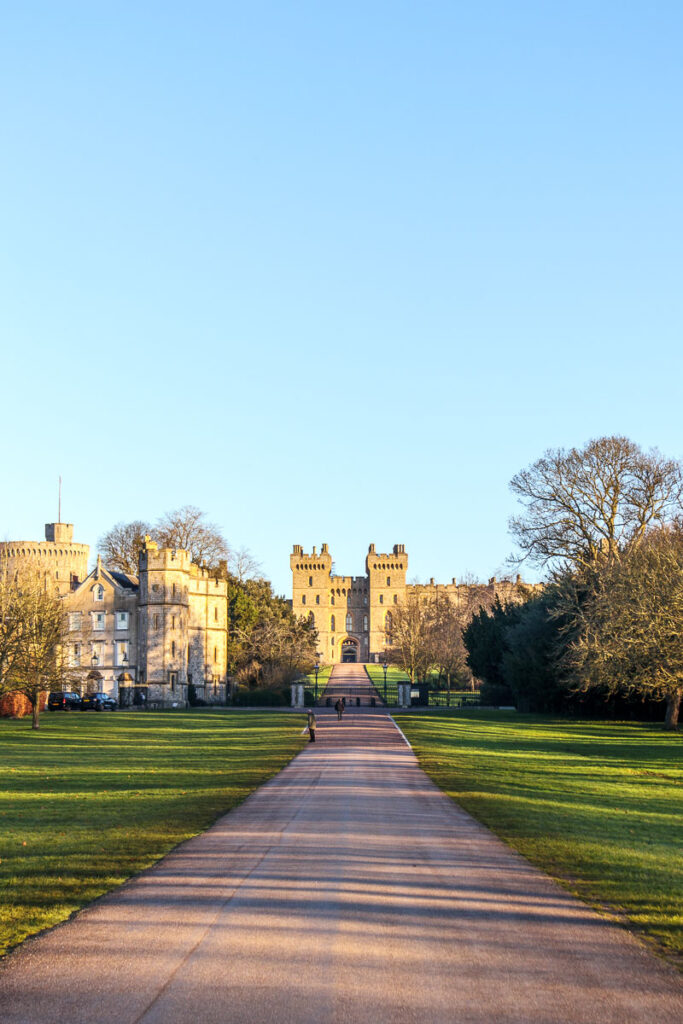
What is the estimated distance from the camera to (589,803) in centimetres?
1955

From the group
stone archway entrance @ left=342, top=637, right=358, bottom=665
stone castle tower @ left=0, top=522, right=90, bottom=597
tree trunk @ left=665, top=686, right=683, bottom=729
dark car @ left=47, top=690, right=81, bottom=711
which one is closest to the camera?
tree trunk @ left=665, top=686, right=683, bottom=729

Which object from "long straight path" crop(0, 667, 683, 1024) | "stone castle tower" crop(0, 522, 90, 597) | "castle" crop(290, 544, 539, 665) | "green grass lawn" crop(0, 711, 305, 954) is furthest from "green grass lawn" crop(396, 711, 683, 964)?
"castle" crop(290, 544, 539, 665)

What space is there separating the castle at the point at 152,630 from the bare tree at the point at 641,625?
3528 centimetres

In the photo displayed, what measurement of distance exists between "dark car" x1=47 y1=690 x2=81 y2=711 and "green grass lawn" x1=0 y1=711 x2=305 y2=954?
2113 cm

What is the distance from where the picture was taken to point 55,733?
4238 centimetres

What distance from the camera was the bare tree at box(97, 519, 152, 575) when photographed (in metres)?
88.5

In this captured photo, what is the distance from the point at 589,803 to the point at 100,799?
9518 millimetres

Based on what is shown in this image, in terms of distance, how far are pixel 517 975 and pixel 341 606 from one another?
511 feet

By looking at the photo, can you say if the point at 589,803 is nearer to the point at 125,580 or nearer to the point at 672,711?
the point at 672,711

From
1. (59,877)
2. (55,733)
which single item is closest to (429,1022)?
(59,877)

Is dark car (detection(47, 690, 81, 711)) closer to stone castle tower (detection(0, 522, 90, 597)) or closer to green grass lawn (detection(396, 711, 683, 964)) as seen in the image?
green grass lawn (detection(396, 711, 683, 964))

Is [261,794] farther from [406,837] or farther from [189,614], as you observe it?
[189,614]

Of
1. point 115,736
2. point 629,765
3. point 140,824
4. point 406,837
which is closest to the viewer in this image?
point 406,837

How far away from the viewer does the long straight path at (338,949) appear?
698 centimetres
